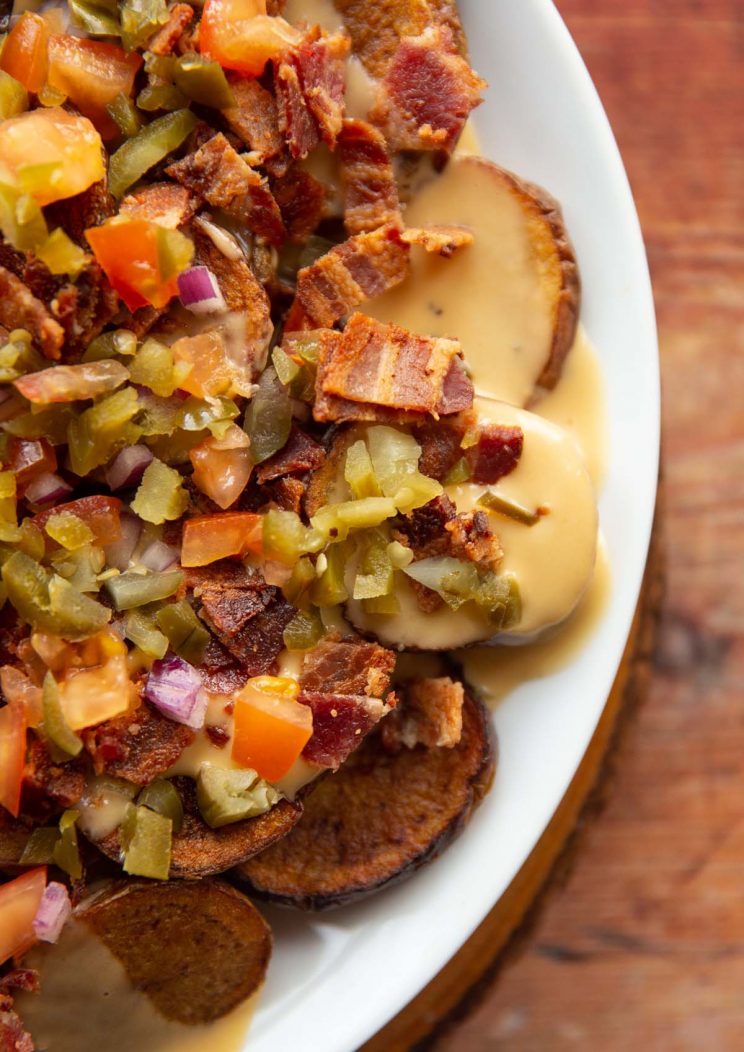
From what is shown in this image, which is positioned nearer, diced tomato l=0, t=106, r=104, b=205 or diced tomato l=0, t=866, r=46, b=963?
diced tomato l=0, t=106, r=104, b=205

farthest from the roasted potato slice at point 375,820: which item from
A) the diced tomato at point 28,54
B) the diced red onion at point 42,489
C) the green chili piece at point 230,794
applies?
the diced tomato at point 28,54

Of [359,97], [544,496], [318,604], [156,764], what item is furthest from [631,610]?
[359,97]

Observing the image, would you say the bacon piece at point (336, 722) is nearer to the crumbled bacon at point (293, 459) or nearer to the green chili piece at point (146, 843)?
the green chili piece at point (146, 843)

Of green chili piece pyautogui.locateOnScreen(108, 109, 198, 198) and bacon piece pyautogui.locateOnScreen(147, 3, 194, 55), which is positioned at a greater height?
bacon piece pyautogui.locateOnScreen(147, 3, 194, 55)

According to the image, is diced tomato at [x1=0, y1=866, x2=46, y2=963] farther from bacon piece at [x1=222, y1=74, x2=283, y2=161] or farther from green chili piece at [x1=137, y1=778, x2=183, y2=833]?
bacon piece at [x1=222, y1=74, x2=283, y2=161]

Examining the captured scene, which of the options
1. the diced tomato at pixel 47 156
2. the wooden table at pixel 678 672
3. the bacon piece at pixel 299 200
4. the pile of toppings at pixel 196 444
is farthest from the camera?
the wooden table at pixel 678 672

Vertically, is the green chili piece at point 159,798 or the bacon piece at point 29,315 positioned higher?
the bacon piece at point 29,315

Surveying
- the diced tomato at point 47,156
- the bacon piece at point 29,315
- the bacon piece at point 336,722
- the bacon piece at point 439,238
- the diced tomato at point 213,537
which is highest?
the diced tomato at point 47,156

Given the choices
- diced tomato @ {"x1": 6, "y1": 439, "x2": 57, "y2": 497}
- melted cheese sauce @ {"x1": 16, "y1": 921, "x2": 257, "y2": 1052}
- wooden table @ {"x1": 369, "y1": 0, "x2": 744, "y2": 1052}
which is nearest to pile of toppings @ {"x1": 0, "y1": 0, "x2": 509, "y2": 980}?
diced tomato @ {"x1": 6, "y1": 439, "x2": 57, "y2": 497}
